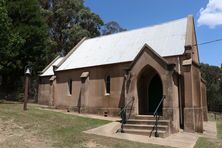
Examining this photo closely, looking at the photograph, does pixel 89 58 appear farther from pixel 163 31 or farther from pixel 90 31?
pixel 90 31

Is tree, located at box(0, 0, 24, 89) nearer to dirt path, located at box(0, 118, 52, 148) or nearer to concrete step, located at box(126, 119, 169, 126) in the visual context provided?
dirt path, located at box(0, 118, 52, 148)

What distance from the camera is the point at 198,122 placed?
786 inches

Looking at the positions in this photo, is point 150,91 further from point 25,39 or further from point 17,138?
point 25,39

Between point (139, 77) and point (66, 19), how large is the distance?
124 ft

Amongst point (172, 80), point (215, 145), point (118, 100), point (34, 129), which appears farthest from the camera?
Result: point (118, 100)

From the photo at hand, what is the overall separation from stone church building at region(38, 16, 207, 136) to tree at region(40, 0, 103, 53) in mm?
20620

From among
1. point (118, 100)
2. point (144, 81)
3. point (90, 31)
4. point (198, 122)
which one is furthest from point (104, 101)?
point (90, 31)

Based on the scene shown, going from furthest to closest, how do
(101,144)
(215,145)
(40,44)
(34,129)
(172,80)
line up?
1. (40,44)
2. (172,80)
3. (34,129)
4. (215,145)
5. (101,144)

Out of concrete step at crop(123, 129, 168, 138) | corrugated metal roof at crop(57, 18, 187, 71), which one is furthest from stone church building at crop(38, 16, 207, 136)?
concrete step at crop(123, 129, 168, 138)

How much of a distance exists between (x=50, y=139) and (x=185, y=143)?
754 cm

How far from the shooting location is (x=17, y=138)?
14.5 metres

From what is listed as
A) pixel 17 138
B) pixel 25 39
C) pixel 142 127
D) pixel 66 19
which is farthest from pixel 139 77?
pixel 66 19

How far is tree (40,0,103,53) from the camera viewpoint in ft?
179

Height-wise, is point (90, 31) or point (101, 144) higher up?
point (90, 31)
